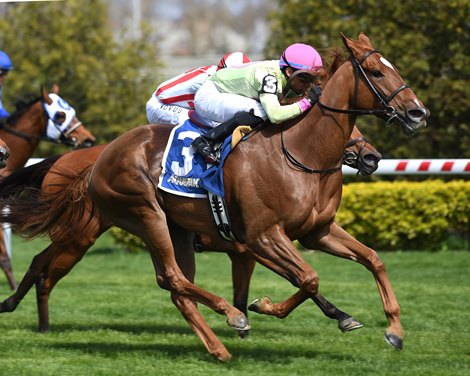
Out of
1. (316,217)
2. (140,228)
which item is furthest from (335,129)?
(140,228)

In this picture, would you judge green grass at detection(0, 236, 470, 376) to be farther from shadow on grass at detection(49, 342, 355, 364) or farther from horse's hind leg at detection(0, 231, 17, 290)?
horse's hind leg at detection(0, 231, 17, 290)

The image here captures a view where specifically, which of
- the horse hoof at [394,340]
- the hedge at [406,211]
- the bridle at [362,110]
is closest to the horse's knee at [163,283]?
the bridle at [362,110]

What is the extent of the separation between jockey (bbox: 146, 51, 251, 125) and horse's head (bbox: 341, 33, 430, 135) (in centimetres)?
127

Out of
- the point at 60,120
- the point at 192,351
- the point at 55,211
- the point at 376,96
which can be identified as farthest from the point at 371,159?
the point at 60,120

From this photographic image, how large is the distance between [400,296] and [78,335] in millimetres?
3017

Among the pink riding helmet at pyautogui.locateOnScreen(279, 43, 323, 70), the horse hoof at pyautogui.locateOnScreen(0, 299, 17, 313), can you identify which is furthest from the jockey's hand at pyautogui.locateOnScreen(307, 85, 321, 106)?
the horse hoof at pyautogui.locateOnScreen(0, 299, 17, 313)

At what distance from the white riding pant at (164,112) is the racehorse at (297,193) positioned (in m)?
0.83

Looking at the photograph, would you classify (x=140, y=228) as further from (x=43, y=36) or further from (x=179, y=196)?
(x=43, y=36)

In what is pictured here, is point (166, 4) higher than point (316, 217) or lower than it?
lower

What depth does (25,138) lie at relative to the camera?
8.90 metres

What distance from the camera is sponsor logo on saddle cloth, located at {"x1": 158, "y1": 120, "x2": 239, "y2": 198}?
5.37 m

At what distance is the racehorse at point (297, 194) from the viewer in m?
5.13

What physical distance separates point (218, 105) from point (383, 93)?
3.39 ft

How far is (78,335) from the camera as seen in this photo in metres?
6.32
